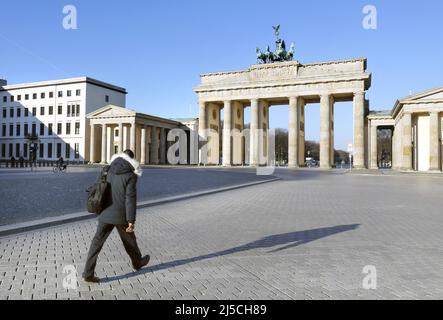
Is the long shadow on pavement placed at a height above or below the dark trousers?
below

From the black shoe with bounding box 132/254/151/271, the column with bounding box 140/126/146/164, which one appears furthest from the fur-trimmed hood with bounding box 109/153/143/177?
the column with bounding box 140/126/146/164

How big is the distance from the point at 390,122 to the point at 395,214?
2299 inches

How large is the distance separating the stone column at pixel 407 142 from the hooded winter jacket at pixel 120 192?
167 ft

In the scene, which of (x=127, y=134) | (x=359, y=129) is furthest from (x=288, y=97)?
(x=127, y=134)

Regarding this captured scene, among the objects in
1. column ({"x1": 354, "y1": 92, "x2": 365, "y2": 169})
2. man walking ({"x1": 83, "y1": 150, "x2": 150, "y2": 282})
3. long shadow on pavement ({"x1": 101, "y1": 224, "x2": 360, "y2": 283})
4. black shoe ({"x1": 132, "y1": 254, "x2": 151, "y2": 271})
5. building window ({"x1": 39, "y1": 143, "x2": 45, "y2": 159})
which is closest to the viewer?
man walking ({"x1": 83, "y1": 150, "x2": 150, "y2": 282})

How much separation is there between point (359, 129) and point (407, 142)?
8.47 m

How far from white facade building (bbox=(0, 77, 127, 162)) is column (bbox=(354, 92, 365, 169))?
5158cm

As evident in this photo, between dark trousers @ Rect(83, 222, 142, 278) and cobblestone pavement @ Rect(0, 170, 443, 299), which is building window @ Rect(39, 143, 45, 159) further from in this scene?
dark trousers @ Rect(83, 222, 142, 278)

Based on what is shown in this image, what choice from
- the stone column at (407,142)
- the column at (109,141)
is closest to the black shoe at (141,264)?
the stone column at (407,142)

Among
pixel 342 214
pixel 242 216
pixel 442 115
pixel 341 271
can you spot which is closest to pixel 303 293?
pixel 341 271

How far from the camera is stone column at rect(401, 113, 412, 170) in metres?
48.8

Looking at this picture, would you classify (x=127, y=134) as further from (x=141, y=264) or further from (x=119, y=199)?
(x=119, y=199)

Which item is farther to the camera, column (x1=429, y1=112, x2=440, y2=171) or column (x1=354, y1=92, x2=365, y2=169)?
column (x1=354, y1=92, x2=365, y2=169)
